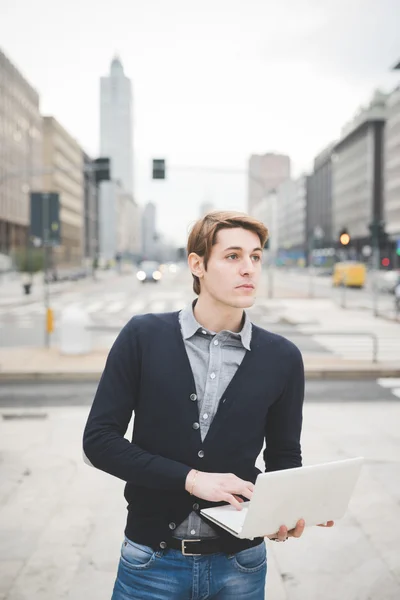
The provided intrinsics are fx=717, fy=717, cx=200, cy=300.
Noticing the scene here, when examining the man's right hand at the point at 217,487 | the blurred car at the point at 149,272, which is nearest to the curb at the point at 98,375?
the man's right hand at the point at 217,487

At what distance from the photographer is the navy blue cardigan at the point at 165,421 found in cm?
247

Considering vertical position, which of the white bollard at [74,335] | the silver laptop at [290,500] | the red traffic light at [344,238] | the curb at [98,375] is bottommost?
the curb at [98,375]

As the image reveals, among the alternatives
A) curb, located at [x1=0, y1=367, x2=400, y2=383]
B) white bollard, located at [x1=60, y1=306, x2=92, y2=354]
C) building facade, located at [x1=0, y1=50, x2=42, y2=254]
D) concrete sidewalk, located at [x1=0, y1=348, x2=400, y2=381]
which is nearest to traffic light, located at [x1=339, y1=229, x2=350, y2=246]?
concrete sidewalk, located at [x1=0, y1=348, x2=400, y2=381]

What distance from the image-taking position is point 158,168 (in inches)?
1198

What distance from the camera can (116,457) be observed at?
2459 mm

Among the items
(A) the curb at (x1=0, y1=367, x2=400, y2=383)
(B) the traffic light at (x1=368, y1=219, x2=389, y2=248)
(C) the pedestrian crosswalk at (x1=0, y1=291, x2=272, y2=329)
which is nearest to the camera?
(A) the curb at (x1=0, y1=367, x2=400, y2=383)

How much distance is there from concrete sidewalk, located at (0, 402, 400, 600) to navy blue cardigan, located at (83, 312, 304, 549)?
2.38 meters

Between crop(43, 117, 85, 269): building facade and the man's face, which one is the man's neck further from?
crop(43, 117, 85, 269): building facade

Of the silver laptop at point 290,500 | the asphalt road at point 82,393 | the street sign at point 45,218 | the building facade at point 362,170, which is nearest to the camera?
the silver laptop at point 290,500

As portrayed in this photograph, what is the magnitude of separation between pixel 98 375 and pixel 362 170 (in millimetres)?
115534

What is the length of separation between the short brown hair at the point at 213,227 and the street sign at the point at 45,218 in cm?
1579

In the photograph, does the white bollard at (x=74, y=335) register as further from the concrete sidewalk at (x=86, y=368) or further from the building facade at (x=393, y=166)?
the building facade at (x=393, y=166)

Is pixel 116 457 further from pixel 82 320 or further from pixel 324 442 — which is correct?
pixel 82 320

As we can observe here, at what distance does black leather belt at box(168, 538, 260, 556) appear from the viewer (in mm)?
2463
